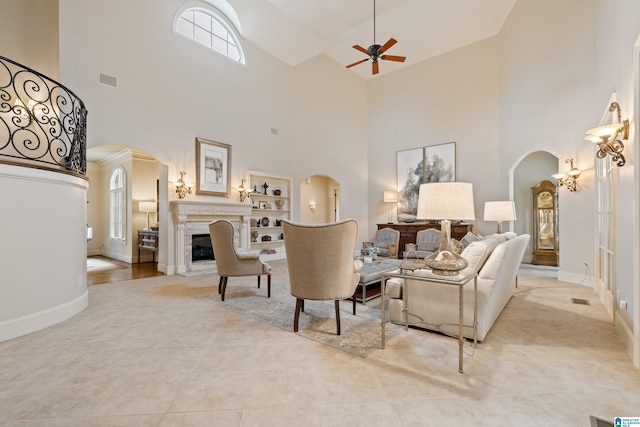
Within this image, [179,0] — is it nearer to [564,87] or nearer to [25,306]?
[25,306]

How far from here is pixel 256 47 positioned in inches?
295

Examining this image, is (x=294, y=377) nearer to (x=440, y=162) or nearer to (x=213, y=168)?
(x=213, y=168)

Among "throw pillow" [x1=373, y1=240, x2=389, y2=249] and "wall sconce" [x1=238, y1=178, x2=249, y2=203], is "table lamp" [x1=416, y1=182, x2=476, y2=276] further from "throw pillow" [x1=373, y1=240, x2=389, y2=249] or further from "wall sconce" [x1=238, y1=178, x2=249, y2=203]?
"wall sconce" [x1=238, y1=178, x2=249, y2=203]

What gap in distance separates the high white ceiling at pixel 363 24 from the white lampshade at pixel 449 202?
21.3 feet

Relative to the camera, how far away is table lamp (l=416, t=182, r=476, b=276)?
2201mm

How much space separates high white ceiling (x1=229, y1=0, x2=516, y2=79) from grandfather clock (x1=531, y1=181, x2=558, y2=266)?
4126mm

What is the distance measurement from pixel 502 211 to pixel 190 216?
621 centimetres

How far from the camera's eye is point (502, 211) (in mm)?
5348

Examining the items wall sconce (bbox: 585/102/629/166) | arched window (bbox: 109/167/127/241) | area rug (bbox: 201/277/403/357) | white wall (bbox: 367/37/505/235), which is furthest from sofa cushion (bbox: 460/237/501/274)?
arched window (bbox: 109/167/127/241)

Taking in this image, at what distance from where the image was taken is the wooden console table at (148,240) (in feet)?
22.5

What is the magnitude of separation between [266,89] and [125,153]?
4.15 metres

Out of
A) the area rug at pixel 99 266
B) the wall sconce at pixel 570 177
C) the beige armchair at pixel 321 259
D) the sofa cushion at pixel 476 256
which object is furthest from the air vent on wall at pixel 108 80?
the wall sconce at pixel 570 177

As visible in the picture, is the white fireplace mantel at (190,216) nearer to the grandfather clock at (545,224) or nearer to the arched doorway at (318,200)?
the arched doorway at (318,200)

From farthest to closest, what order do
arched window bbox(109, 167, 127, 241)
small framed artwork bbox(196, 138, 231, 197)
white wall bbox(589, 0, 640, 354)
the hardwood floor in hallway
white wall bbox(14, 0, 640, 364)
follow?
arched window bbox(109, 167, 127, 241), small framed artwork bbox(196, 138, 231, 197), the hardwood floor in hallway, white wall bbox(14, 0, 640, 364), white wall bbox(589, 0, 640, 354)
